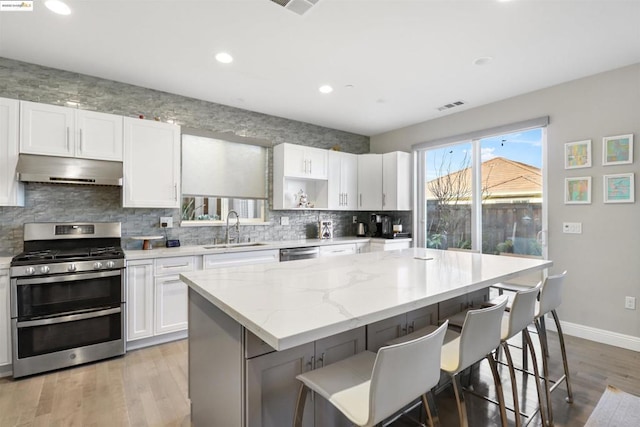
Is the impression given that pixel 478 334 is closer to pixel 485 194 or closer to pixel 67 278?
pixel 67 278

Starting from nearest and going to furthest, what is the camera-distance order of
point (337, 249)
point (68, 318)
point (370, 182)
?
point (68, 318) → point (337, 249) → point (370, 182)

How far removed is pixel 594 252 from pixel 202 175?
442 cm

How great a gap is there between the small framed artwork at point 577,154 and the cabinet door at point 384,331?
112 inches

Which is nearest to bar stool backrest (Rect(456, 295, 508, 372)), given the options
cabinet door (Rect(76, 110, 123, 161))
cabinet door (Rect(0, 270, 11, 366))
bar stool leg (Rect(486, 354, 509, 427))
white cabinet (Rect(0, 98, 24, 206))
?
bar stool leg (Rect(486, 354, 509, 427))

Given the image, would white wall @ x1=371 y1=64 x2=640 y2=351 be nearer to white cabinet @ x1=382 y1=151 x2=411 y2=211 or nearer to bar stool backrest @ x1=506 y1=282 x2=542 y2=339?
white cabinet @ x1=382 y1=151 x2=411 y2=211

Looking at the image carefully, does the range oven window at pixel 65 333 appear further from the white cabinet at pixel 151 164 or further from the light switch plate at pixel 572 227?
the light switch plate at pixel 572 227

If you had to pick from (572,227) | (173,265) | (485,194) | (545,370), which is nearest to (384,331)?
(545,370)

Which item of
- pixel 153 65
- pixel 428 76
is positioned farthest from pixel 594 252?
pixel 153 65

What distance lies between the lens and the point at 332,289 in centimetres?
156

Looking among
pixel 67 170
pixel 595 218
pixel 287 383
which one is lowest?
pixel 287 383

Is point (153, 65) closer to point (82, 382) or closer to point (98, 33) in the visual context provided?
point (98, 33)

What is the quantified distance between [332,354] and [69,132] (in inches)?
120

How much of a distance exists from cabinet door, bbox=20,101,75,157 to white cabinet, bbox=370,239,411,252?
3818 mm

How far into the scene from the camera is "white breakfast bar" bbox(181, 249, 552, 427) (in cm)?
117
